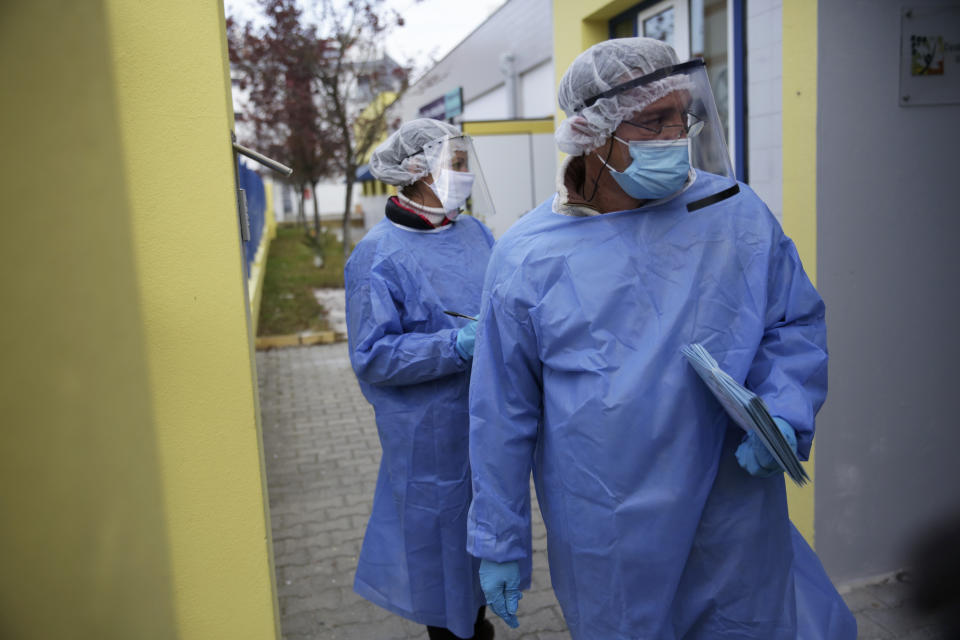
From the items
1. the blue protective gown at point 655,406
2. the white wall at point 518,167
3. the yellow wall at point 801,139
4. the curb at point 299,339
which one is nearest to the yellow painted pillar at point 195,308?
the blue protective gown at point 655,406

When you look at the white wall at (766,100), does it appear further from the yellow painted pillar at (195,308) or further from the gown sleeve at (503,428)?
the yellow painted pillar at (195,308)

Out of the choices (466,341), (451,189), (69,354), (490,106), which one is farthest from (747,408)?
(490,106)

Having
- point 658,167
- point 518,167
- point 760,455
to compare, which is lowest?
point 760,455

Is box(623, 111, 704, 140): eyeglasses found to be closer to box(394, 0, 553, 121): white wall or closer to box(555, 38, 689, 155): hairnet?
box(555, 38, 689, 155): hairnet

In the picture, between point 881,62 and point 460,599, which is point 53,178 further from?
point 881,62

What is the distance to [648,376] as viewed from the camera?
1.85 meters

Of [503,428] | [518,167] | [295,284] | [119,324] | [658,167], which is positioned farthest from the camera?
[295,284]

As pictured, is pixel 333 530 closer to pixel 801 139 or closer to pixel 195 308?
pixel 195 308

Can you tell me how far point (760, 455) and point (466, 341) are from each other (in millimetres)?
1196

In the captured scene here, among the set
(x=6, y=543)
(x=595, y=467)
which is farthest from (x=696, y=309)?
(x=6, y=543)

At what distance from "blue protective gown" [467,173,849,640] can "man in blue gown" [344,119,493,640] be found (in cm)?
87

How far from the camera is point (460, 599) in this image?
2.97 metres

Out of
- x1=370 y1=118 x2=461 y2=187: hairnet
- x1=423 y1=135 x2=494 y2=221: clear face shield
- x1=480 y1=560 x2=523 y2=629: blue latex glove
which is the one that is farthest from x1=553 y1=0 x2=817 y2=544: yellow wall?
x1=480 y1=560 x2=523 y2=629: blue latex glove

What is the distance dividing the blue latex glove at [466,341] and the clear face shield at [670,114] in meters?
0.99
